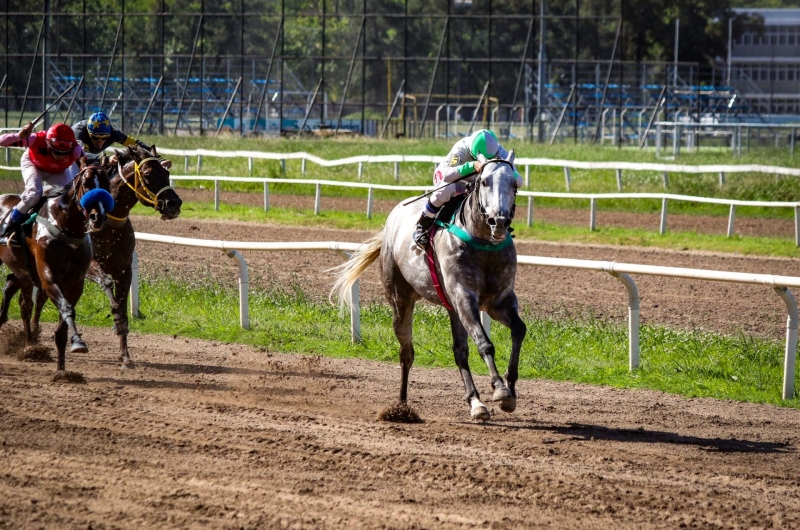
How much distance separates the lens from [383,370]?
30.7ft

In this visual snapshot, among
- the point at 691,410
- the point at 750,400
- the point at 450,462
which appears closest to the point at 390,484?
the point at 450,462

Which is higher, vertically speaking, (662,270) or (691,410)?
(662,270)

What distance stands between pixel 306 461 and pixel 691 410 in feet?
10.7

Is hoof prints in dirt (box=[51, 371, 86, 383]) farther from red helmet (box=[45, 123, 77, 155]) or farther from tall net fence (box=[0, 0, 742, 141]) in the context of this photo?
tall net fence (box=[0, 0, 742, 141])

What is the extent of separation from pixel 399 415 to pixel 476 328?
2.71 feet

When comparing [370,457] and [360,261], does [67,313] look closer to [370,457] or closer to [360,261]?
[360,261]

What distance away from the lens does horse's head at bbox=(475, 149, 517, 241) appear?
264 inches

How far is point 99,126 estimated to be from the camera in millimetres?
10172

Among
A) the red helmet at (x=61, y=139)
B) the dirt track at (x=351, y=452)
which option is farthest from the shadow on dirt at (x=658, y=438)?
the red helmet at (x=61, y=139)

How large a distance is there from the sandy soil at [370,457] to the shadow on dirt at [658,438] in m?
0.02

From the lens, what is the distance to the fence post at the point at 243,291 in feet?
35.2

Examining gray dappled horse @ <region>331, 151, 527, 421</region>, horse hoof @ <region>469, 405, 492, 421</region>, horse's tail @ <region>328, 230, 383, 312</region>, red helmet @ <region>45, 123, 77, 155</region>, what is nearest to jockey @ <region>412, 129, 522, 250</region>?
gray dappled horse @ <region>331, 151, 527, 421</region>

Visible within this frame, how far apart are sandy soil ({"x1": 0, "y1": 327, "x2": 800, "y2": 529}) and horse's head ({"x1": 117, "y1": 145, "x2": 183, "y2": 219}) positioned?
1.56 metres

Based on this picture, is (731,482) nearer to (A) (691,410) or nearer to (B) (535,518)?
(B) (535,518)
